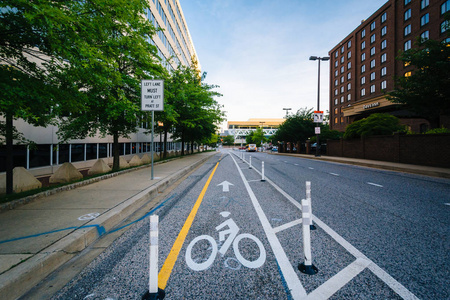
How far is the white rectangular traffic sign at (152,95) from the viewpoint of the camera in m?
8.08

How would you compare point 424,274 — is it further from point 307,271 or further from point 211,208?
point 211,208

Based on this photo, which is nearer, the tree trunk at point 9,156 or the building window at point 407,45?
the tree trunk at point 9,156

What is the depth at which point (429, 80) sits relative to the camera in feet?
39.8

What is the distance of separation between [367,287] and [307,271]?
2.10 feet

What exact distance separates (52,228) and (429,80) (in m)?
18.4

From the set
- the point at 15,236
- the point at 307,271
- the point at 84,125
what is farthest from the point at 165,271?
the point at 84,125

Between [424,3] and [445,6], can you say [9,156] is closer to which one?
[445,6]

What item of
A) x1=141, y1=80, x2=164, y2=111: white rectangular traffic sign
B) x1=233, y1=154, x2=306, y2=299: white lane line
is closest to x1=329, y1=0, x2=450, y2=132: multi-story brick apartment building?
x1=141, y1=80, x2=164, y2=111: white rectangular traffic sign

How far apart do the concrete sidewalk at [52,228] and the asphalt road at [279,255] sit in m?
0.49

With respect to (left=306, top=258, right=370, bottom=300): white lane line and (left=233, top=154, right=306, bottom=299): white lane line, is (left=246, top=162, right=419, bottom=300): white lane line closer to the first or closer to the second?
(left=306, top=258, right=370, bottom=300): white lane line

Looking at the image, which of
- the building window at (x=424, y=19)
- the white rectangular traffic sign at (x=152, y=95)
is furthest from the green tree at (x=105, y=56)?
the building window at (x=424, y=19)

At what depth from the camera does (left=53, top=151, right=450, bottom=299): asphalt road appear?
231cm

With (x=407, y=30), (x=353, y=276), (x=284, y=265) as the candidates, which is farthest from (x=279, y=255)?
(x=407, y=30)

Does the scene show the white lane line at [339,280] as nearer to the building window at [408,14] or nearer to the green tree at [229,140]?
the building window at [408,14]
